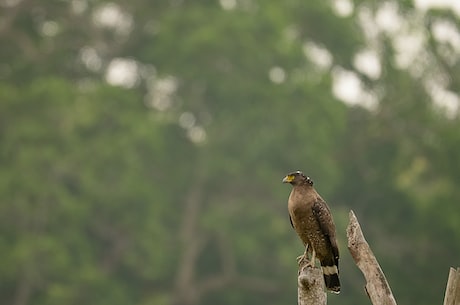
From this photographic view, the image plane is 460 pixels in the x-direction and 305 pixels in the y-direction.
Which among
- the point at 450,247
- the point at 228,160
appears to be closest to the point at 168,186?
the point at 228,160

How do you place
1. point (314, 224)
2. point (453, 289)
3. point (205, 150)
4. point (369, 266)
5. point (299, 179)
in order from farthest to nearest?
point (205, 150) → point (299, 179) → point (314, 224) → point (369, 266) → point (453, 289)

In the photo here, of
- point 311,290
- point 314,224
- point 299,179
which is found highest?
point 299,179

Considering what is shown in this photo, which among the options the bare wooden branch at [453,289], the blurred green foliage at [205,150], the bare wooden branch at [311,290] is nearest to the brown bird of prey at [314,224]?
the bare wooden branch at [311,290]

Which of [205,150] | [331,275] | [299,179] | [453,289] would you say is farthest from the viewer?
[205,150]

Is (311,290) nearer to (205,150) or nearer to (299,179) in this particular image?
(299,179)

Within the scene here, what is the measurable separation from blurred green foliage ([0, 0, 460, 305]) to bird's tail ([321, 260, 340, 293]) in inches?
788

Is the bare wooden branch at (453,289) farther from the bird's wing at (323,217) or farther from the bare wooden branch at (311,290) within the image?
the bird's wing at (323,217)

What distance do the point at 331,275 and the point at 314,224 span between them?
443 mm

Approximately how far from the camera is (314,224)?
10.6 meters

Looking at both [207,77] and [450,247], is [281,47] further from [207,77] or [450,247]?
[450,247]

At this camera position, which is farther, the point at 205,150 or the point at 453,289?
the point at 205,150

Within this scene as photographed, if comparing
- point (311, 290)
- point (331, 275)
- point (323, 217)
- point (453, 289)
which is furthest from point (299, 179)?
point (453, 289)

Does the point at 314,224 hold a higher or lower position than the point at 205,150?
lower

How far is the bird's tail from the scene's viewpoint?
33.7ft
